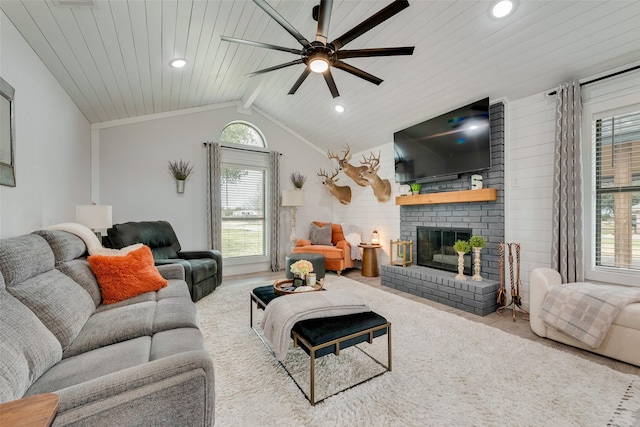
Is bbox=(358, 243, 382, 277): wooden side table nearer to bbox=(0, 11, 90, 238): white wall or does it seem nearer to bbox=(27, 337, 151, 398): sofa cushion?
bbox=(27, 337, 151, 398): sofa cushion

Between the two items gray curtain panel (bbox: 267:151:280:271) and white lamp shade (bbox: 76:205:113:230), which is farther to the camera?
gray curtain panel (bbox: 267:151:280:271)

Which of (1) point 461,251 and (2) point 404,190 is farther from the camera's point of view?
(2) point 404,190

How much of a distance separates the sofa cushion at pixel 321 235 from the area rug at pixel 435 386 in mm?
3105

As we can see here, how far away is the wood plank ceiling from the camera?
224 centimetres

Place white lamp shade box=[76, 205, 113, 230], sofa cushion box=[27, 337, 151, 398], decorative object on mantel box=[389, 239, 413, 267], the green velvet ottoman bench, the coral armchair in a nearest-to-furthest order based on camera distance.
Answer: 1. sofa cushion box=[27, 337, 151, 398]
2. the green velvet ottoman bench
3. white lamp shade box=[76, 205, 113, 230]
4. decorative object on mantel box=[389, 239, 413, 267]
5. the coral armchair

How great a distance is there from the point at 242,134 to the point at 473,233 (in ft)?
14.6

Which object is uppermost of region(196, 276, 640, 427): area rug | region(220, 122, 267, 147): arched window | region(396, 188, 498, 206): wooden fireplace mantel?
region(220, 122, 267, 147): arched window

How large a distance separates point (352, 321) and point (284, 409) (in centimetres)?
67

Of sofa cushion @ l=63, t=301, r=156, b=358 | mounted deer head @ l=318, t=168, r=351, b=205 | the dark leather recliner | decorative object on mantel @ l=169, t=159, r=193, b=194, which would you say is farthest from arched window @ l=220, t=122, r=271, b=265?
sofa cushion @ l=63, t=301, r=156, b=358

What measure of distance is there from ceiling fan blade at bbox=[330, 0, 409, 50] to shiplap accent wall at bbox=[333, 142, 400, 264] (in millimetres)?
3080

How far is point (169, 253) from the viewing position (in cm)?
397

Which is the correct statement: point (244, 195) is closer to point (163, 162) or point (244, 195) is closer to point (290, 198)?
point (290, 198)

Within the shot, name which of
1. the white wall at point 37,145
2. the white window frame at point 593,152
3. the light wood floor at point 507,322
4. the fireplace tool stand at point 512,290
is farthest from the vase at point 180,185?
the white window frame at point 593,152

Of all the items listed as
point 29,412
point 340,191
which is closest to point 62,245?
point 29,412
